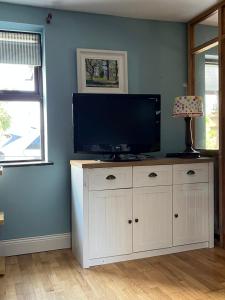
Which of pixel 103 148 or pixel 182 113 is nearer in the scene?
pixel 103 148

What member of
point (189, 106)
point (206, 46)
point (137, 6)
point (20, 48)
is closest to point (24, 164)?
point (20, 48)

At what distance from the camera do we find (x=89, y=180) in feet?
8.96

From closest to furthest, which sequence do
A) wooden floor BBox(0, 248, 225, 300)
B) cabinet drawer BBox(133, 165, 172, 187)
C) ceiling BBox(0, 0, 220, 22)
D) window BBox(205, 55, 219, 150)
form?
wooden floor BBox(0, 248, 225, 300)
cabinet drawer BBox(133, 165, 172, 187)
ceiling BBox(0, 0, 220, 22)
window BBox(205, 55, 219, 150)

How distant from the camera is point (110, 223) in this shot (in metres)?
2.80

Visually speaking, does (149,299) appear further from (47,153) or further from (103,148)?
(47,153)

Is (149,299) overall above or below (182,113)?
below

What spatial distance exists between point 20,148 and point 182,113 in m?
1.61

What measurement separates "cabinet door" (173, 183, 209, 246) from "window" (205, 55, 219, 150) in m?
Result: 0.55

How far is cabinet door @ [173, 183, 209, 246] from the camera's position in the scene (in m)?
3.03

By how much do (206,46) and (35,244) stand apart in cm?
259

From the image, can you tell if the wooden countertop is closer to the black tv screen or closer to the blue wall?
the black tv screen

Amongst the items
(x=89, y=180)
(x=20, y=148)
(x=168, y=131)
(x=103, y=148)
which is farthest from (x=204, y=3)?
(x=20, y=148)

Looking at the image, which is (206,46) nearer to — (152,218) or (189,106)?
(189,106)

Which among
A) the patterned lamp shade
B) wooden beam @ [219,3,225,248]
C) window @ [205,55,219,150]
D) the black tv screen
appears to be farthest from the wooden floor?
the patterned lamp shade
